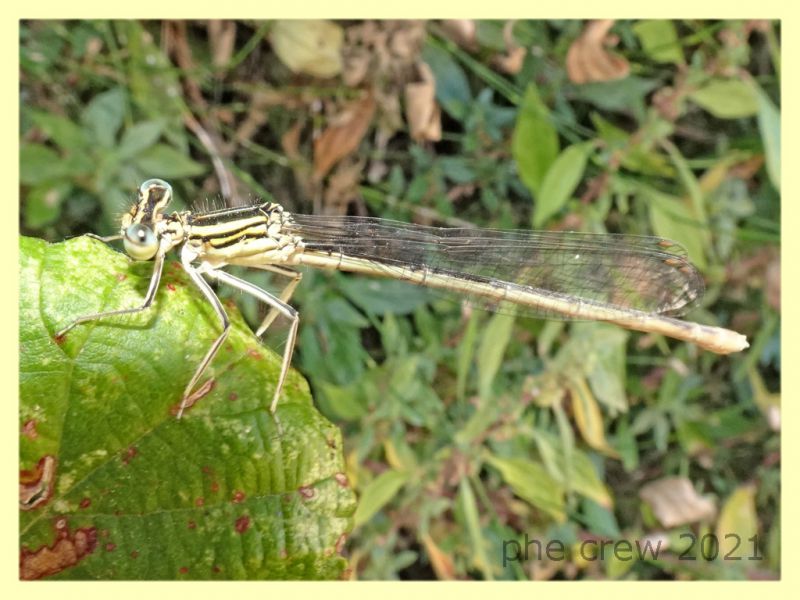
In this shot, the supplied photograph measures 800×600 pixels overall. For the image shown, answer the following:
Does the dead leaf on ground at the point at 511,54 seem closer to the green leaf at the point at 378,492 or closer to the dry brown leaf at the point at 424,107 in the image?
the dry brown leaf at the point at 424,107

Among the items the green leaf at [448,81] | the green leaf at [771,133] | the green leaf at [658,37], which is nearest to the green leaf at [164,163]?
the green leaf at [448,81]

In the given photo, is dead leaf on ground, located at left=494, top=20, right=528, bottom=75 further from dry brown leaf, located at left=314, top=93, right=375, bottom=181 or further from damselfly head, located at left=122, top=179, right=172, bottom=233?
damselfly head, located at left=122, top=179, right=172, bottom=233

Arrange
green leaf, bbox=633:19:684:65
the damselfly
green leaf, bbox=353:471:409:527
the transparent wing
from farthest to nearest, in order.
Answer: green leaf, bbox=633:19:684:65 → green leaf, bbox=353:471:409:527 → the transparent wing → the damselfly

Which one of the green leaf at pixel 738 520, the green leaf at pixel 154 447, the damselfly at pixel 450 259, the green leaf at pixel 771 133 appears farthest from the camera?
the green leaf at pixel 738 520

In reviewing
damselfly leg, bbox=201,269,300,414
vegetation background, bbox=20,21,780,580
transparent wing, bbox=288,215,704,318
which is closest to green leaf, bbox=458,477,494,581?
vegetation background, bbox=20,21,780,580

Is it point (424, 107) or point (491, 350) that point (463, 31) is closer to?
point (424, 107)

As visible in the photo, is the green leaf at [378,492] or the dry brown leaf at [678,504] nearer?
the green leaf at [378,492]

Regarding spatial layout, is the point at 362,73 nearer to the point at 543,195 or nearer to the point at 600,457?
the point at 543,195

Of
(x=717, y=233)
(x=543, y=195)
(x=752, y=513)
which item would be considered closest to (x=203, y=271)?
(x=543, y=195)
